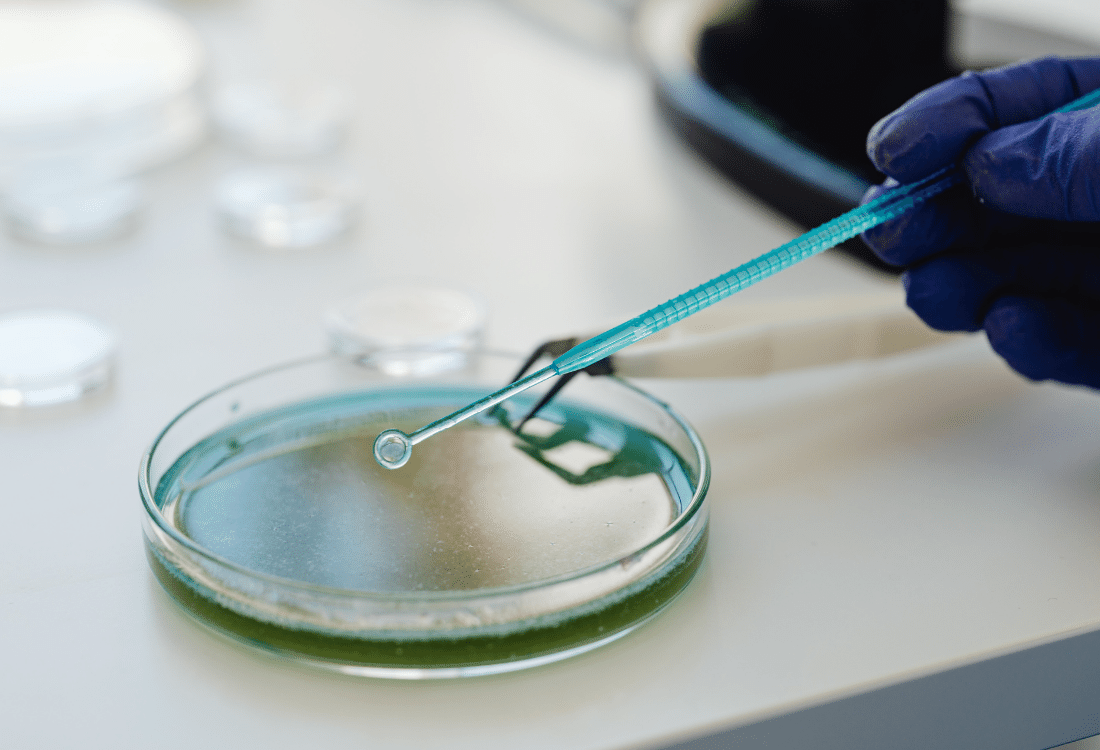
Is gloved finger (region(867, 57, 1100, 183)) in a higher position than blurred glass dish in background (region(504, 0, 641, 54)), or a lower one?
higher

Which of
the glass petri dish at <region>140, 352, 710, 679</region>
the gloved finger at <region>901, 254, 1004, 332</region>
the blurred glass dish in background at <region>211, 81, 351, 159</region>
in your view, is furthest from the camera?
the blurred glass dish in background at <region>211, 81, 351, 159</region>

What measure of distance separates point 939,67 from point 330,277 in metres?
0.90

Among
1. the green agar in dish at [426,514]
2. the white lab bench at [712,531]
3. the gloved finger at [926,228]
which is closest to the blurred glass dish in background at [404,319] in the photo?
the white lab bench at [712,531]

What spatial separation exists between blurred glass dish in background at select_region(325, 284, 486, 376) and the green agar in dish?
165 millimetres

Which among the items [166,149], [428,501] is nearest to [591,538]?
[428,501]

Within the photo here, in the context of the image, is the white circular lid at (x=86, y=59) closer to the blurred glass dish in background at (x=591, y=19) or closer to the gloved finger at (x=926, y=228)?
the blurred glass dish in background at (x=591, y=19)

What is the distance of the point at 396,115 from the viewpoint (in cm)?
165

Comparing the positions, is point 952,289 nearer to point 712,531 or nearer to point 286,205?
point 712,531

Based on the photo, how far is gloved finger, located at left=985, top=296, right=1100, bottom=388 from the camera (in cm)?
77

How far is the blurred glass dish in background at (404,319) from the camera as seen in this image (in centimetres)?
95

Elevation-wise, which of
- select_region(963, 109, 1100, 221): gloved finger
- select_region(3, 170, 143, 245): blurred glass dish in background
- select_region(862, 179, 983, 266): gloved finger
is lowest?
select_region(3, 170, 143, 245): blurred glass dish in background

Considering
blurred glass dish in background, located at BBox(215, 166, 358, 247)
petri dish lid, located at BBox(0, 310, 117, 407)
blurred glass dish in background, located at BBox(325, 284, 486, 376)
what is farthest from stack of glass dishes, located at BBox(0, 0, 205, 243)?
blurred glass dish in background, located at BBox(325, 284, 486, 376)

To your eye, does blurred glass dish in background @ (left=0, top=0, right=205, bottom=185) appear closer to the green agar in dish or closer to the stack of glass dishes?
the stack of glass dishes

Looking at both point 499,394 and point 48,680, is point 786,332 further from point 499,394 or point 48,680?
point 48,680
